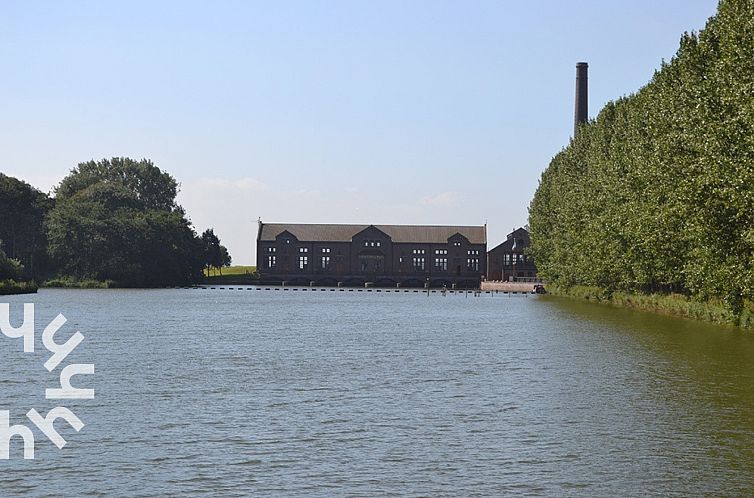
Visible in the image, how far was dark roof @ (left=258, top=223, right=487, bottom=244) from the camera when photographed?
611 ft

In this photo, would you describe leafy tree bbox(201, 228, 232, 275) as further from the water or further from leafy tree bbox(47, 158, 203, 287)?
the water

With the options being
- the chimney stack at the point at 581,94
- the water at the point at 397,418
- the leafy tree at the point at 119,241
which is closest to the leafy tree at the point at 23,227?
the leafy tree at the point at 119,241

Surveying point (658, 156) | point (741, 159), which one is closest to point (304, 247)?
point (658, 156)

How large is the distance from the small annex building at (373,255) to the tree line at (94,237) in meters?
35.6

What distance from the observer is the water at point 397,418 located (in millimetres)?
17266

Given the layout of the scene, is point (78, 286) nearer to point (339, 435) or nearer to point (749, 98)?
point (749, 98)

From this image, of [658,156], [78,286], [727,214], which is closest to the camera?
[727,214]

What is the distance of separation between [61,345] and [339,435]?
27114mm

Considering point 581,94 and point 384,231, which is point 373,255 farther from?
point 581,94

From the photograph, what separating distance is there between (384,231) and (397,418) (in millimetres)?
166672

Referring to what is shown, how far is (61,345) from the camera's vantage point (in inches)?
1780

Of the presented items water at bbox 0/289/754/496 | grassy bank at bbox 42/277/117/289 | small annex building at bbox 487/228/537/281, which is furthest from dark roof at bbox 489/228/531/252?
water at bbox 0/289/754/496

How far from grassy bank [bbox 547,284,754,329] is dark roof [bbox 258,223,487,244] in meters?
94.6

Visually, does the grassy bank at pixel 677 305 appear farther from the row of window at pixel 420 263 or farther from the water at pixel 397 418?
the row of window at pixel 420 263
